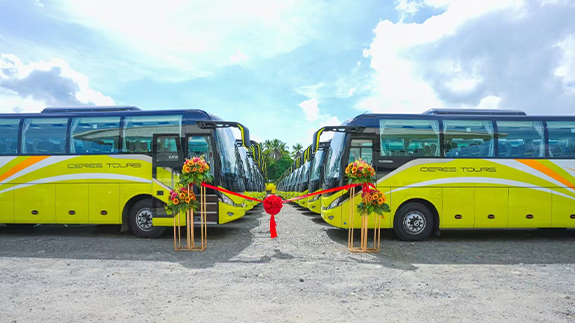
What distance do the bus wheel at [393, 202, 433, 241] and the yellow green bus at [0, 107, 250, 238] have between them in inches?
165

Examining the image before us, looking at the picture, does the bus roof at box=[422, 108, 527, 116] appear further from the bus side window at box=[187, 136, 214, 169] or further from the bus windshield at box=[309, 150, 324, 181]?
the bus side window at box=[187, 136, 214, 169]

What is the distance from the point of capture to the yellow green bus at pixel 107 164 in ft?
33.0

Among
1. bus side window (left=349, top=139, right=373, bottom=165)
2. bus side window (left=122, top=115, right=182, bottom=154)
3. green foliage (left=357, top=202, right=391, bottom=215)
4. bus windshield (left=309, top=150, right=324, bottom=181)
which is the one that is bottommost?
green foliage (left=357, top=202, right=391, bottom=215)

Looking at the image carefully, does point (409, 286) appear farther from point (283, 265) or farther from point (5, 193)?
point (5, 193)

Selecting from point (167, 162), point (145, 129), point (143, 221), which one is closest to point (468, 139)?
point (167, 162)

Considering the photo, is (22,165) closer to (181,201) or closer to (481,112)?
(181,201)

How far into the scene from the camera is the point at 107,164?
10.4m

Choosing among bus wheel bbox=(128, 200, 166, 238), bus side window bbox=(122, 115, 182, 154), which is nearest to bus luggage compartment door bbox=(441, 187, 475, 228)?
bus side window bbox=(122, 115, 182, 154)

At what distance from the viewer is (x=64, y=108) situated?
1163cm

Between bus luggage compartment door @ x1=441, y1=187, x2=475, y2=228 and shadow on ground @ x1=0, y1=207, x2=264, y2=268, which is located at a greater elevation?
bus luggage compartment door @ x1=441, y1=187, x2=475, y2=228

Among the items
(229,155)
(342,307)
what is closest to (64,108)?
(229,155)

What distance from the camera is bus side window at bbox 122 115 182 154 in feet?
33.9

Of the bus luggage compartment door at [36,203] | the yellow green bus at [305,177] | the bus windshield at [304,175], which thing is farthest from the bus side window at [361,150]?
the bus luggage compartment door at [36,203]

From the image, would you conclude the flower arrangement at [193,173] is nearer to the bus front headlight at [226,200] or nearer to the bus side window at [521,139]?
the bus front headlight at [226,200]
